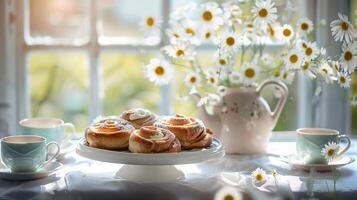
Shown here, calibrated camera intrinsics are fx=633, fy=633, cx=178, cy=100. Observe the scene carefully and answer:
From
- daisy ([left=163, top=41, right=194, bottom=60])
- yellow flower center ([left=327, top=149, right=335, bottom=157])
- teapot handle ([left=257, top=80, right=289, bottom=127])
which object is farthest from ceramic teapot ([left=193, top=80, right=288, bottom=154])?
yellow flower center ([left=327, top=149, right=335, bottom=157])

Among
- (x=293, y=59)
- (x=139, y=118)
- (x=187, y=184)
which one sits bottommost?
(x=187, y=184)

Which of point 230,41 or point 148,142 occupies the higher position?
point 230,41

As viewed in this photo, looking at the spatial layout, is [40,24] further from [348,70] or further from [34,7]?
[348,70]

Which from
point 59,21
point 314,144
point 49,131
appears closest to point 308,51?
point 314,144

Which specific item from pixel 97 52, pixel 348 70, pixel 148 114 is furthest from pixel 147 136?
pixel 97 52

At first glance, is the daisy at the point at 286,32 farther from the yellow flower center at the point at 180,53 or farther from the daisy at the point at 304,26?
the yellow flower center at the point at 180,53

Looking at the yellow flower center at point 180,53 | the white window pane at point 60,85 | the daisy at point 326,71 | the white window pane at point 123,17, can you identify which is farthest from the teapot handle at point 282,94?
the white window pane at point 60,85

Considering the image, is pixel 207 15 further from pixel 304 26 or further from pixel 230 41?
pixel 304 26
